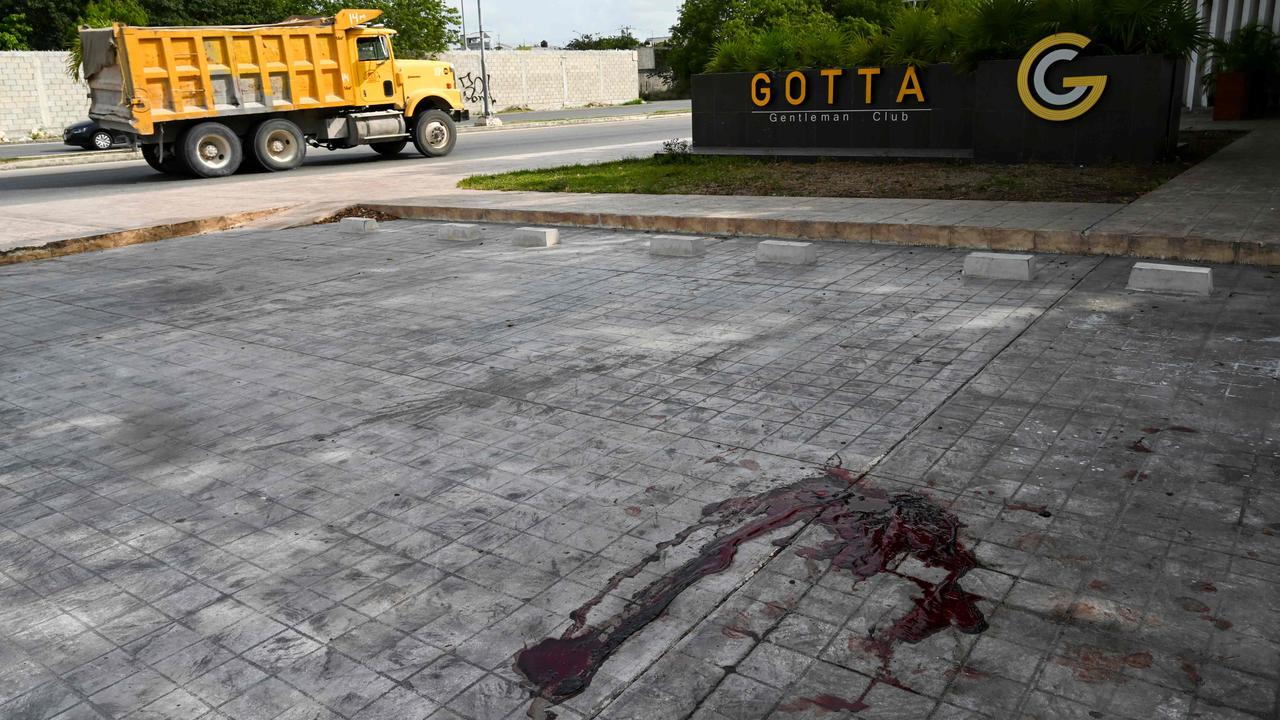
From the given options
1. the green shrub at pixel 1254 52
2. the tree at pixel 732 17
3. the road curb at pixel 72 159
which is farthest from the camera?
the tree at pixel 732 17

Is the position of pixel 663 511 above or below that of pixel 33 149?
below

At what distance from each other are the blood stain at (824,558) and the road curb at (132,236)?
453 inches

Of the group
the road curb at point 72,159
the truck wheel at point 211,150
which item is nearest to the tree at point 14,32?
the road curb at point 72,159

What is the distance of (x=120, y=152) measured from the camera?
99.9ft

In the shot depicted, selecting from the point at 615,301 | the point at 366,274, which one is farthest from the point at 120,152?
the point at 615,301

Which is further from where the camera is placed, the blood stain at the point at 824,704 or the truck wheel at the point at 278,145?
the truck wheel at the point at 278,145

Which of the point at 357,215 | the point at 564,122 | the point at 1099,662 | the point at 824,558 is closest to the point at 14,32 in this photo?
the point at 564,122

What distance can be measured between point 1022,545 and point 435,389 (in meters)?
3.72

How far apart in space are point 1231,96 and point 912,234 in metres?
16.7

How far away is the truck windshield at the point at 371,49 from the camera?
24.4m

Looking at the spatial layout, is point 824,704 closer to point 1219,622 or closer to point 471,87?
point 1219,622

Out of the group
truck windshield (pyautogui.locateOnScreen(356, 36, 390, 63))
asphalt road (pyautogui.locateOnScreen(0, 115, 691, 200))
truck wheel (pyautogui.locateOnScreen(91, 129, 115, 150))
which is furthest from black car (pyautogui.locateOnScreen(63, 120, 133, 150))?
truck windshield (pyautogui.locateOnScreen(356, 36, 390, 63))

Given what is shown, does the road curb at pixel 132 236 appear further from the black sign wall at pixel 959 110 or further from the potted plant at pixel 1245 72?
the potted plant at pixel 1245 72

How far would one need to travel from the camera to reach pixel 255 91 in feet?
75.5
